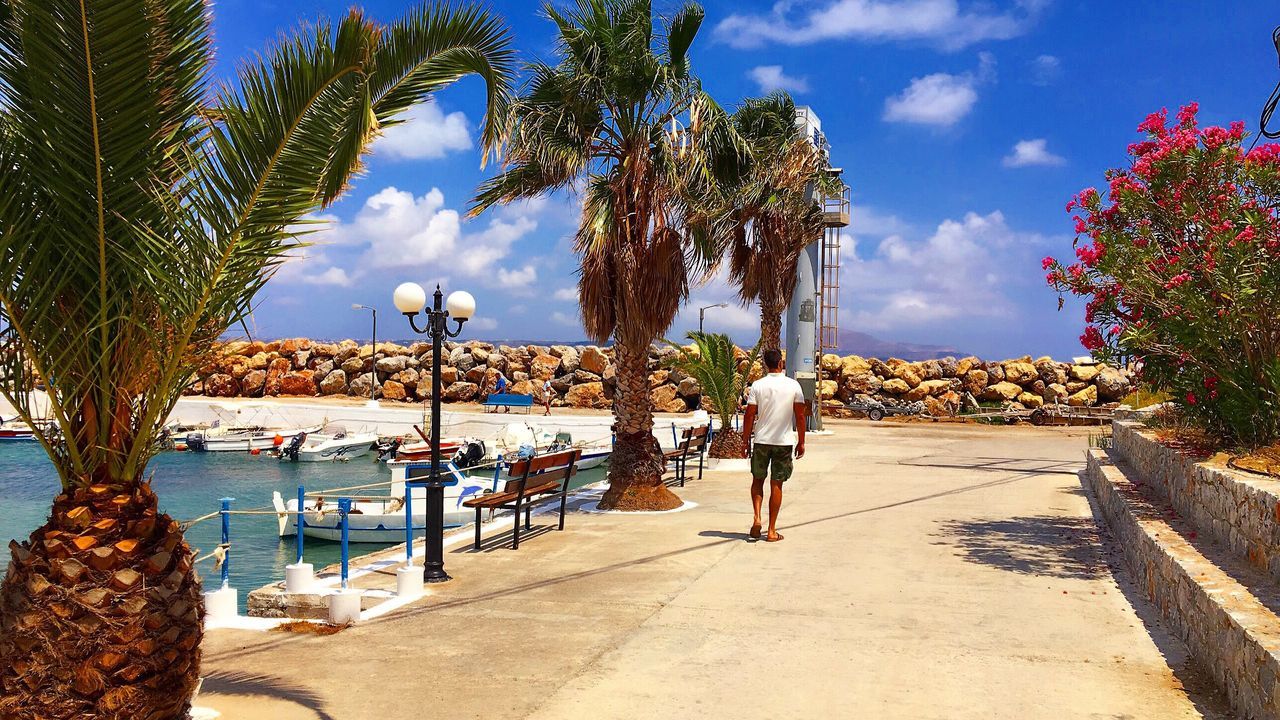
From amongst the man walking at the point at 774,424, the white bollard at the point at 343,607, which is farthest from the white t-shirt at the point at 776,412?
the white bollard at the point at 343,607

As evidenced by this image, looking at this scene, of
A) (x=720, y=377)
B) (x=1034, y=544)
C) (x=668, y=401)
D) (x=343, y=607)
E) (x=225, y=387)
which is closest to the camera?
(x=343, y=607)

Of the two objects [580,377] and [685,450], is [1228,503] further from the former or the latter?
[580,377]

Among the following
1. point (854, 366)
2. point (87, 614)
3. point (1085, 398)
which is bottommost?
point (87, 614)

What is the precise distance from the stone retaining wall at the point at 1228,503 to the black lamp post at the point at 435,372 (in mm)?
5868

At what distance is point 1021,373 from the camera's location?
3906 cm

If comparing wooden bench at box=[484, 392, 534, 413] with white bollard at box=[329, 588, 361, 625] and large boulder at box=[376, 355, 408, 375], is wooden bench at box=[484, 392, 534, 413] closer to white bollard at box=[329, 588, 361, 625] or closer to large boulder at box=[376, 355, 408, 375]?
large boulder at box=[376, 355, 408, 375]

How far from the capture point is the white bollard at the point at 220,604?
21.7 feet

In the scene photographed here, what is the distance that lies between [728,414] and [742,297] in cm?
275

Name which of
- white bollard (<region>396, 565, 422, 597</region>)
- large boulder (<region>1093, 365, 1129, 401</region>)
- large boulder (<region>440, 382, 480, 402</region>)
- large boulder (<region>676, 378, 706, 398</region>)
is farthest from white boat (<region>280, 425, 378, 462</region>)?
white bollard (<region>396, 565, 422, 597</region>)

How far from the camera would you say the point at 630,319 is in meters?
11.0

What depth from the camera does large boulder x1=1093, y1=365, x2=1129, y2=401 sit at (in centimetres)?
3638

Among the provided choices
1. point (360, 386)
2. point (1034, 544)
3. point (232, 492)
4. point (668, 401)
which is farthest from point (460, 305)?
point (360, 386)

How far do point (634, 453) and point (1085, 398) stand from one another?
3046cm

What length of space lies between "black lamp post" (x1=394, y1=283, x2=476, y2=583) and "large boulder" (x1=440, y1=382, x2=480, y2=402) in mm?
38763
